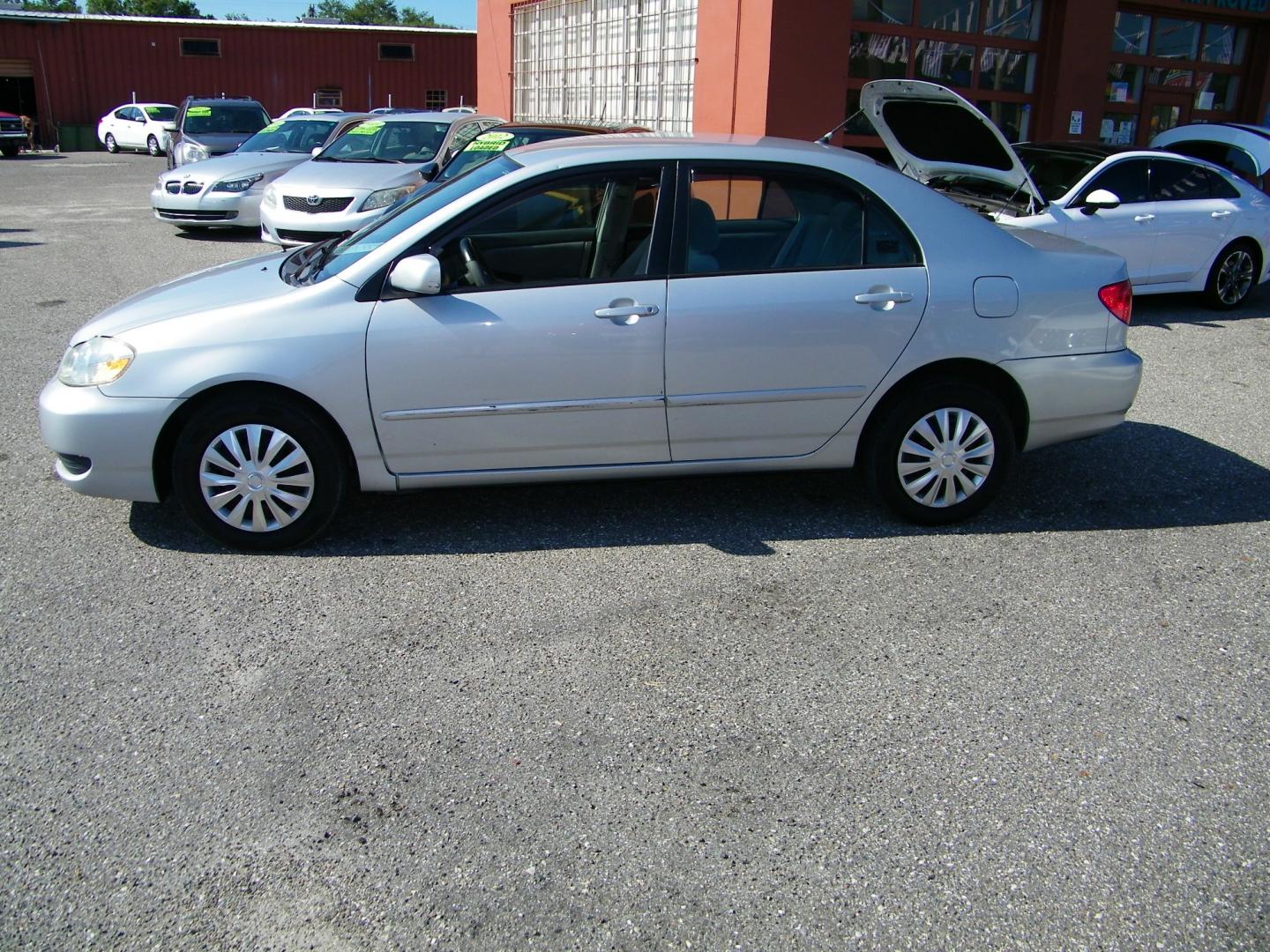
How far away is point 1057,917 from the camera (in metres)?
2.71

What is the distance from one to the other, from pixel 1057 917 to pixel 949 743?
0.74m

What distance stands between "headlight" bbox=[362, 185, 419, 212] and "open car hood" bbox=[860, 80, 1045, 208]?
17.0 feet

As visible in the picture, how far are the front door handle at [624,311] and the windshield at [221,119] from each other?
17323 millimetres

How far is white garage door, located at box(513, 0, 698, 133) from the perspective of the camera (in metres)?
13.6

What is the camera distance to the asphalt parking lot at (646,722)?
2.74m

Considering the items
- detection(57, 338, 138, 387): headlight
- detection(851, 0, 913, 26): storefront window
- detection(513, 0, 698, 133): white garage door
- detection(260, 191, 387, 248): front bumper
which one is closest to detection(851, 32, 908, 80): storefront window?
detection(851, 0, 913, 26): storefront window

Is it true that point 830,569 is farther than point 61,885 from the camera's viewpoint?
Yes

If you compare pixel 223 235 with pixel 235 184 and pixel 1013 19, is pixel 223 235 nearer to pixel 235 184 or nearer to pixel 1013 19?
pixel 235 184

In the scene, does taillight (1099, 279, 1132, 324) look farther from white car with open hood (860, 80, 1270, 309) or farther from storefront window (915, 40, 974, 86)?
storefront window (915, 40, 974, 86)

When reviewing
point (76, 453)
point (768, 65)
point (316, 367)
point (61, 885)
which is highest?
point (768, 65)

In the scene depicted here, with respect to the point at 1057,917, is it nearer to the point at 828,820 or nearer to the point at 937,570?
the point at 828,820

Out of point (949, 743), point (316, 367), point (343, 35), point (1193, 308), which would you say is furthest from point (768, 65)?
point (343, 35)

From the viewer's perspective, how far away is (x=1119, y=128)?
1510cm

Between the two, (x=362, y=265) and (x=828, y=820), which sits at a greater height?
(x=362, y=265)
